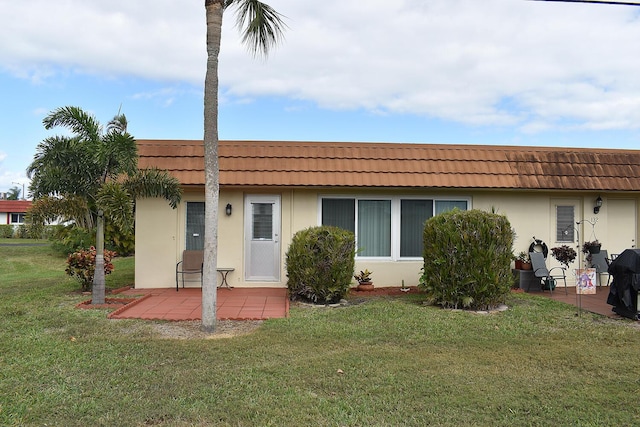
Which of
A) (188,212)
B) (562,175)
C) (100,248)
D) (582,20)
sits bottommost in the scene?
(100,248)

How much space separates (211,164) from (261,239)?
4034 mm

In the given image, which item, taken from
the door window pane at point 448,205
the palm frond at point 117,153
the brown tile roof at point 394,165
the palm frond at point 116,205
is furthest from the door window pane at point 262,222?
the door window pane at point 448,205

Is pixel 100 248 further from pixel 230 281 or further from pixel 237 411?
pixel 237 411

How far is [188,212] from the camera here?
33.1ft

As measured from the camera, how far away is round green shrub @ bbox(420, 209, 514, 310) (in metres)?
7.44

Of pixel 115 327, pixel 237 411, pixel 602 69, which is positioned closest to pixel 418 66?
pixel 602 69

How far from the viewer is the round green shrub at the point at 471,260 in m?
7.44

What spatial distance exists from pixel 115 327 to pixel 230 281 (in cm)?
385

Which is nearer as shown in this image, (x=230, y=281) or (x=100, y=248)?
(x=100, y=248)

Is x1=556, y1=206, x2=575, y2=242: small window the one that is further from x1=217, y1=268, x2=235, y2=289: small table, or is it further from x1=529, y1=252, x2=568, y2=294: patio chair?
x1=217, y1=268, x2=235, y2=289: small table

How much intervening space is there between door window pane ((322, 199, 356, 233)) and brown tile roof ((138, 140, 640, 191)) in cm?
70

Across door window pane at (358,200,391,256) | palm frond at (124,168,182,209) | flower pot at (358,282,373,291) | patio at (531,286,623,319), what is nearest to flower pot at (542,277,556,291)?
patio at (531,286,623,319)

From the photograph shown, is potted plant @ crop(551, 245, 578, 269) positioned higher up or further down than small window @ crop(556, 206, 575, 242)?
further down

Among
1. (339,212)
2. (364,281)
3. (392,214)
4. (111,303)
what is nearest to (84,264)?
(111,303)
